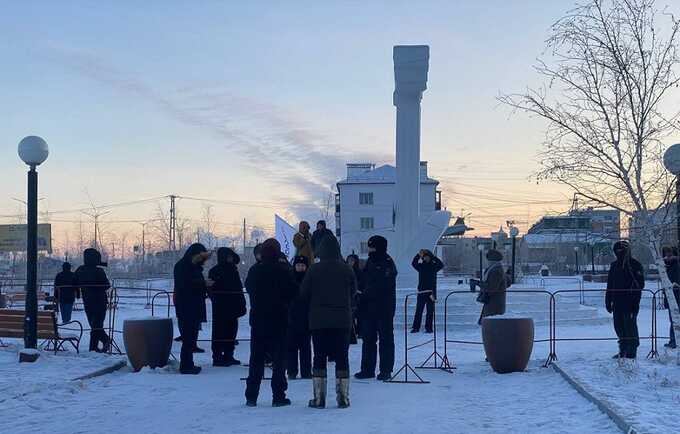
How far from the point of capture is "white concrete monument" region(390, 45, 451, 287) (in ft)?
87.8

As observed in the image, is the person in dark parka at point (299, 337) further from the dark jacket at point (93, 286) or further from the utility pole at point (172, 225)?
the utility pole at point (172, 225)

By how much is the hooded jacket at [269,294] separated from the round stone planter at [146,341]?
3549 millimetres

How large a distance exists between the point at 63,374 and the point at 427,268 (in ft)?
30.3

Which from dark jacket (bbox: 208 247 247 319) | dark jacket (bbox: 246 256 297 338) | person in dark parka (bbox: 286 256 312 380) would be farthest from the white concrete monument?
dark jacket (bbox: 246 256 297 338)

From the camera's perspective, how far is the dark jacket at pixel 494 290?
13.8m

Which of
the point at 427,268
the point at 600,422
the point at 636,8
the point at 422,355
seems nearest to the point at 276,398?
the point at 600,422

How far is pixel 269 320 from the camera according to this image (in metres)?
9.13

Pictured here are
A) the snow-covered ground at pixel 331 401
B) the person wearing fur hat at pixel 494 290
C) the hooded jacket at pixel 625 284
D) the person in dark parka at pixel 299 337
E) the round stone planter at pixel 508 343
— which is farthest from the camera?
the person wearing fur hat at pixel 494 290

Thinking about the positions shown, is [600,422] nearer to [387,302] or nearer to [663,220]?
[387,302]

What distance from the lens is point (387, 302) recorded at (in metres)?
11.2

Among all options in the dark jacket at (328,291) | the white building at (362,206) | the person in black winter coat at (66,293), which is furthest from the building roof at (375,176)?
the dark jacket at (328,291)

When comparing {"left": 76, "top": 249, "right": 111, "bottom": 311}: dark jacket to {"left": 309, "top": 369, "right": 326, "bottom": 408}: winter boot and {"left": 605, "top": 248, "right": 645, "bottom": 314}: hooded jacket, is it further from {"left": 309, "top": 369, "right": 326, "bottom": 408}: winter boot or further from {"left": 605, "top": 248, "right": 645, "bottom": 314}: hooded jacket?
{"left": 605, "top": 248, "right": 645, "bottom": 314}: hooded jacket

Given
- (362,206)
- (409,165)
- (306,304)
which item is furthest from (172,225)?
(306,304)

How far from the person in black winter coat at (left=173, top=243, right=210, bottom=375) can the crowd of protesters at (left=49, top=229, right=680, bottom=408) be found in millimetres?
15
